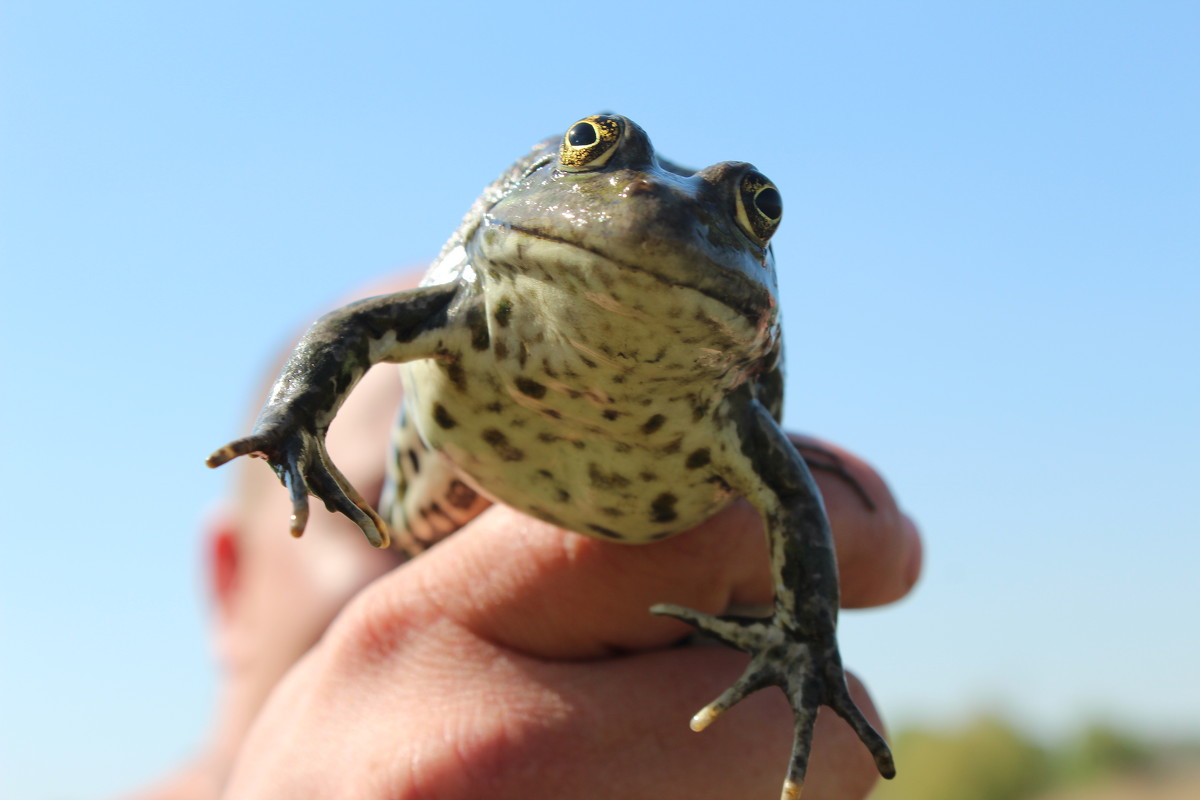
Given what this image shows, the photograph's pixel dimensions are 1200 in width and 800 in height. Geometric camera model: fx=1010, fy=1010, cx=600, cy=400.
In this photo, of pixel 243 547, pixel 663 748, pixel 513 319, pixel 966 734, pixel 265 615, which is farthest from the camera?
pixel 966 734

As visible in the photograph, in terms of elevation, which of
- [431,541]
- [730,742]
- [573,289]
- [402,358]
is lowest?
[730,742]

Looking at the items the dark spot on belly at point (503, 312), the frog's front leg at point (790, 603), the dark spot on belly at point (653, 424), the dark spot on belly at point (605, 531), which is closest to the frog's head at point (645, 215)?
the dark spot on belly at point (503, 312)

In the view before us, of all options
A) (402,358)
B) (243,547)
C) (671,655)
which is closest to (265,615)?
(243,547)

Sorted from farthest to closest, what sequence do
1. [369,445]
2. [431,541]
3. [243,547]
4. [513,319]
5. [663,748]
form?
[243,547]
[369,445]
[431,541]
[663,748]
[513,319]

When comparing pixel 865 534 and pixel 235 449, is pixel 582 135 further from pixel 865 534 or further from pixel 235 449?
pixel 865 534

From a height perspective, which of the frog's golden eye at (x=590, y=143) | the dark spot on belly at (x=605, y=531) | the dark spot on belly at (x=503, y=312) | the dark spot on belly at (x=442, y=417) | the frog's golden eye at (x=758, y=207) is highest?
the frog's golden eye at (x=590, y=143)

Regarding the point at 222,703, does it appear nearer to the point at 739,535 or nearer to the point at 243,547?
the point at 243,547

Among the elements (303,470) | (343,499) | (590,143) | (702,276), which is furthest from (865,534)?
(303,470)

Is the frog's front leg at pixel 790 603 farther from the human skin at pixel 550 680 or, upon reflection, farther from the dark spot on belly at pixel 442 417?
the dark spot on belly at pixel 442 417
